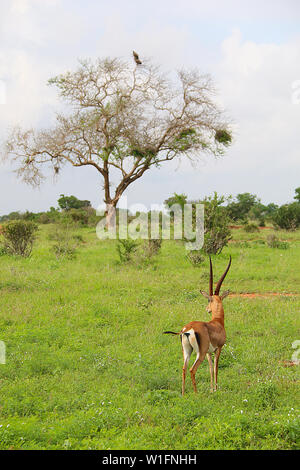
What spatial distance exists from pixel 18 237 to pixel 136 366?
1111 cm

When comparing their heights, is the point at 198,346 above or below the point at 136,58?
below

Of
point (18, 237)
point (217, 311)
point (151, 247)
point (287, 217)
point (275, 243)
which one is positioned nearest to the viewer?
point (217, 311)

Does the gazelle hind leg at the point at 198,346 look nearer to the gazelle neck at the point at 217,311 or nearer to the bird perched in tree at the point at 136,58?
the gazelle neck at the point at 217,311

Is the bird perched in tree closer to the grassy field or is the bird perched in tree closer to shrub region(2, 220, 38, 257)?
shrub region(2, 220, 38, 257)

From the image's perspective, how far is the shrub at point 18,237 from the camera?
15438 millimetres

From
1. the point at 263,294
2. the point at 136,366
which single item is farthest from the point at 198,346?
the point at 263,294

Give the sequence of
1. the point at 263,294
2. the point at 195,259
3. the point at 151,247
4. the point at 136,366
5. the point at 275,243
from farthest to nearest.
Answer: the point at 275,243
the point at 151,247
the point at 195,259
the point at 263,294
the point at 136,366

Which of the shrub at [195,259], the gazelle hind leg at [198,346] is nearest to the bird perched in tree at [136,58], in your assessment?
the shrub at [195,259]

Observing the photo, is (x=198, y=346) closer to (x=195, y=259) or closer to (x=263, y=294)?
(x=263, y=294)

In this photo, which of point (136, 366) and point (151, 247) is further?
point (151, 247)

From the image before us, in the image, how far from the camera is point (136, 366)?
568cm

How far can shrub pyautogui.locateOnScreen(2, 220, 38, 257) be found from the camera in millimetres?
15438

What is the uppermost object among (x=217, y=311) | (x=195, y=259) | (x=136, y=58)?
(x=136, y=58)

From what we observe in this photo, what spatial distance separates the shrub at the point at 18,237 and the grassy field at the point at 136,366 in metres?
3.99
